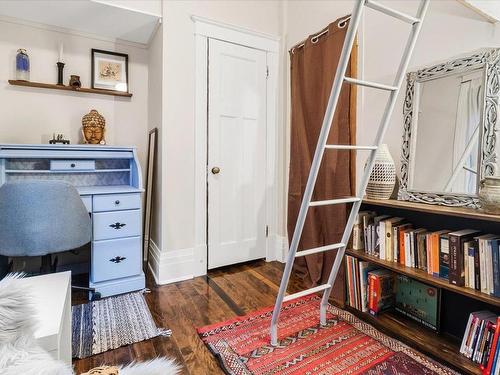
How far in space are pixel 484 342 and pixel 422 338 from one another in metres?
0.29

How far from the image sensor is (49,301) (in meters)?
0.97

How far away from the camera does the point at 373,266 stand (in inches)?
72.0

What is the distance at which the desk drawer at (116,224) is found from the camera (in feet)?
6.82

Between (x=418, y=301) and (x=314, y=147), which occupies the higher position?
(x=314, y=147)

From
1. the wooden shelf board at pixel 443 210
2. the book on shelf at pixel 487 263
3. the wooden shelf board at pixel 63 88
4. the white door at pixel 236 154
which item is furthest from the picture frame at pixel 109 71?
the book on shelf at pixel 487 263

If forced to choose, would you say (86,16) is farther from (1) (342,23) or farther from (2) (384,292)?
(2) (384,292)

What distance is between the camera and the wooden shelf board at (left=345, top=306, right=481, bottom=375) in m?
1.33

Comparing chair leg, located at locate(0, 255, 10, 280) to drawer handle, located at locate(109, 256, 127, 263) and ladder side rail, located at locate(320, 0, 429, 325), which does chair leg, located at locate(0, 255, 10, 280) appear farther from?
ladder side rail, located at locate(320, 0, 429, 325)

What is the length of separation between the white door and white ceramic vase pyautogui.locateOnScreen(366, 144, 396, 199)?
50.5 inches

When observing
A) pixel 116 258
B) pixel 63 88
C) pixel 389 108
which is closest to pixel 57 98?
pixel 63 88

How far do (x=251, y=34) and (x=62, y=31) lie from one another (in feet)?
5.61

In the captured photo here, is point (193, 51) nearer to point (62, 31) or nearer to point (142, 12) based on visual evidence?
point (142, 12)

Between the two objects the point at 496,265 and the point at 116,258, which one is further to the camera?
the point at 116,258

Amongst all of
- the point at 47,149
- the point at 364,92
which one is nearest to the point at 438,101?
the point at 364,92
